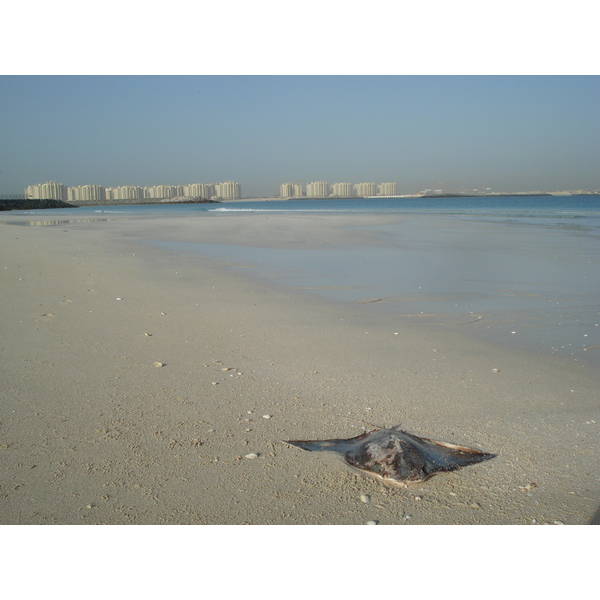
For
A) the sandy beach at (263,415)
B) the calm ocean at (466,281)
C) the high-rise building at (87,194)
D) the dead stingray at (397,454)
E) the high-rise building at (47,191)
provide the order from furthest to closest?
the high-rise building at (87,194), the high-rise building at (47,191), the calm ocean at (466,281), the dead stingray at (397,454), the sandy beach at (263,415)

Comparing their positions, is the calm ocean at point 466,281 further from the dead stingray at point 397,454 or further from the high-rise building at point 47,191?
the high-rise building at point 47,191

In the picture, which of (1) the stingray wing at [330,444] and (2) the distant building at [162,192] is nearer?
(1) the stingray wing at [330,444]

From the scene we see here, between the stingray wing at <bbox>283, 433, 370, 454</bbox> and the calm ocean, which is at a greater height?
the calm ocean

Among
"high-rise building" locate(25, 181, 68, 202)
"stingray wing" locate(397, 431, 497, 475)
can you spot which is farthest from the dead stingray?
"high-rise building" locate(25, 181, 68, 202)

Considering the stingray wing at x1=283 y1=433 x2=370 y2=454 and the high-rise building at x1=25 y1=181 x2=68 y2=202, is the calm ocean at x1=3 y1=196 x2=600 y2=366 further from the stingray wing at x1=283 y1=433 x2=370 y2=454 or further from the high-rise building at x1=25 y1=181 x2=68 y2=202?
the high-rise building at x1=25 y1=181 x2=68 y2=202

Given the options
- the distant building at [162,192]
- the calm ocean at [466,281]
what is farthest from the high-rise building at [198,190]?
the calm ocean at [466,281]

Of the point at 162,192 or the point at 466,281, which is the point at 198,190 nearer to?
the point at 162,192

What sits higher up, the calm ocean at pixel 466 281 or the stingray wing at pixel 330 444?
the calm ocean at pixel 466 281

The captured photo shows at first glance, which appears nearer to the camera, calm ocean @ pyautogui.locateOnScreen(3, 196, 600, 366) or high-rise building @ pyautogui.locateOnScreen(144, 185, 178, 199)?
calm ocean @ pyautogui.locateOnScreen(3, 196, 600, 366)
